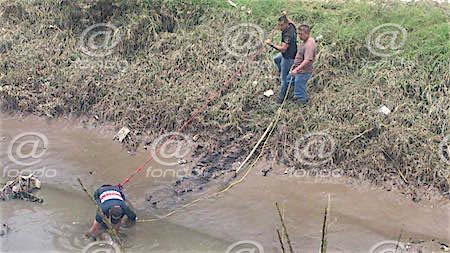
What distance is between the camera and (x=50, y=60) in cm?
917

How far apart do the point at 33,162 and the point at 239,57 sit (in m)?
3.36

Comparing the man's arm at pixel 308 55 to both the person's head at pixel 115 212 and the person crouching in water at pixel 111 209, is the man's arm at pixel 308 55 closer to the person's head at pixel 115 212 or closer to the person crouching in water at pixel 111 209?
the person crouching in water at pixel 111 209

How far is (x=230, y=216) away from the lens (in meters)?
6.44

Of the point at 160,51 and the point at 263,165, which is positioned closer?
the point at 263,165

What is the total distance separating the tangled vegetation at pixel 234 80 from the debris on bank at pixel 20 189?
143 centimetres

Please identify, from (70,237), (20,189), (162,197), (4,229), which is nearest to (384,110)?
(162,197)

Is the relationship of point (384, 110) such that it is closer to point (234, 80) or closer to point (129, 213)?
point (234, 80)

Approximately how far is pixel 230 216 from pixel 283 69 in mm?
2210

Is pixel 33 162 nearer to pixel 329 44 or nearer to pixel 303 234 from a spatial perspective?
pixel 303 234

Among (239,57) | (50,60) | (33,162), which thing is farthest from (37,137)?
(239,57)

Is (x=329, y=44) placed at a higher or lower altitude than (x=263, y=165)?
higher

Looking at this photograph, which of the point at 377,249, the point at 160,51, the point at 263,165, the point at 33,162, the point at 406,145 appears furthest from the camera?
the point at 160,51

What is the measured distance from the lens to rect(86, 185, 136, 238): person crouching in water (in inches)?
221

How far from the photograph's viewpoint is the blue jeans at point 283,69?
740cm
